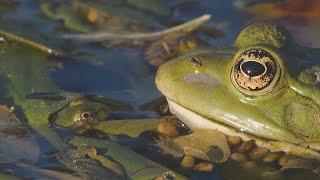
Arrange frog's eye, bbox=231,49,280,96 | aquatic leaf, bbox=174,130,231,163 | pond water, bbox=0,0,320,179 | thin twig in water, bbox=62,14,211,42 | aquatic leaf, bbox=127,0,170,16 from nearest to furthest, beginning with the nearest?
frog's eye, bbox=231,49,280,96 → aquatic leaf, bbox=174,130,231,163 → pond water, bbox=0,0,320,179 → thin twig in water, bbox=62,14,211,42 → aquatic leaf, bbox=127,0,170,16

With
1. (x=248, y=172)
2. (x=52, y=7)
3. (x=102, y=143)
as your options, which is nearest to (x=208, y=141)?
(x=248, y=172)

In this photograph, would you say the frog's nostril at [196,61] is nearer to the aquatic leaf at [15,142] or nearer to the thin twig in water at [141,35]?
the aquatic leaf at [15,142]

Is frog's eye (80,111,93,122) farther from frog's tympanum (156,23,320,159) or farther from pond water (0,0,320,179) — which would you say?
frog's tympanum (156,23,320,159)

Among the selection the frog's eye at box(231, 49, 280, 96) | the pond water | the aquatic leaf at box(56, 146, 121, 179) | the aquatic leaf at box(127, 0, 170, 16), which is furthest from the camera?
the aquatic leaf at box(127, 0, 170, 16)

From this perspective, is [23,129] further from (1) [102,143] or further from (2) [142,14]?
(2) [142,14]

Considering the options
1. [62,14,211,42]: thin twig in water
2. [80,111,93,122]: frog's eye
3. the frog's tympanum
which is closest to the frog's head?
[80,111,93,122]: frog's eye

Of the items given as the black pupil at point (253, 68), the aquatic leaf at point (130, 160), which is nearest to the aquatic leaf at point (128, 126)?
the aquatic leaf at point (130, 160)

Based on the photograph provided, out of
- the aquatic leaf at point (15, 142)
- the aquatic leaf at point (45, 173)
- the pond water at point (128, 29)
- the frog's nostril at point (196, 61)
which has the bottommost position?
the pond water at point (128, 29)
